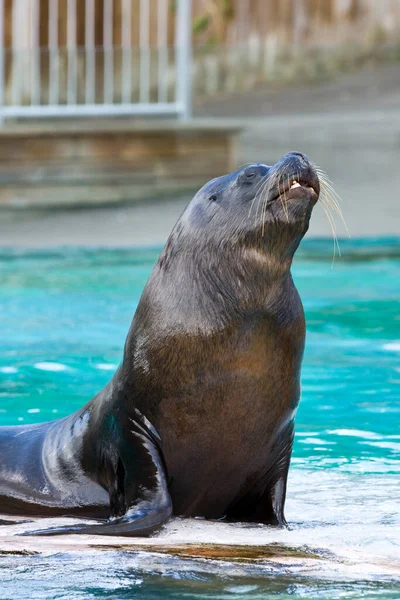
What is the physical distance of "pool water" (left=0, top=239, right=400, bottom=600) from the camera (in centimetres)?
318

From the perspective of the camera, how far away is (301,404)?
582cm

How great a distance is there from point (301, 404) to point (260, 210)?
2.18 meters

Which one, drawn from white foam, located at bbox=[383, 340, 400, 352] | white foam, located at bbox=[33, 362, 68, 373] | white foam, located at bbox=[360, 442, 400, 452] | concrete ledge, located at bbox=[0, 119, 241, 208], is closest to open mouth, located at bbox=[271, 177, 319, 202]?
white foam, located at bbox=[360, 442, 400, 452]

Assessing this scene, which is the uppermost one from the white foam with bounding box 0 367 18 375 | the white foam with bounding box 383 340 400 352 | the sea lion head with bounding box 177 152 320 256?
the sea lion head with bounding box 177 152 320 256

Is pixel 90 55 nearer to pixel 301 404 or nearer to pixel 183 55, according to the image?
pixel 183 55

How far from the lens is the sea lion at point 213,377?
364cm

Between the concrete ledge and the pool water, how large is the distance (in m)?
1.64

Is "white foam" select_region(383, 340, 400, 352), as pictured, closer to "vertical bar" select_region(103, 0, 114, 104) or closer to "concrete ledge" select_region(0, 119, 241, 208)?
"concrete ledge" select_region(0, 119, 241, 208)

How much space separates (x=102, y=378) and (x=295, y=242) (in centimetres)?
271

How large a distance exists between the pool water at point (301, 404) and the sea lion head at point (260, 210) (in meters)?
0.80

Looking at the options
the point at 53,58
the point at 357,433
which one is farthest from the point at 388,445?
the point at 53,58

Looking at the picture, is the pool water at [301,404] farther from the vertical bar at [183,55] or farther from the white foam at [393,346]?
the vertical bar at [183,55]

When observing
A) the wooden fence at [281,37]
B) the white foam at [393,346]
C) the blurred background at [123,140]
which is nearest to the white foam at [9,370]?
the white foam at [393,346]

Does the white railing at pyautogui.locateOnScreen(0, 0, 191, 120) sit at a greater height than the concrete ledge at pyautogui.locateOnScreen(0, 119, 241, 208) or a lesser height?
greater
